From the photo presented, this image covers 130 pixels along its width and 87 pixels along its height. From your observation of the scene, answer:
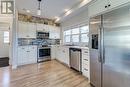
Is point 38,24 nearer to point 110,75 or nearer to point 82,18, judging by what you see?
point 82,18

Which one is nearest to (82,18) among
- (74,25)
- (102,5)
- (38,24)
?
(74,25)

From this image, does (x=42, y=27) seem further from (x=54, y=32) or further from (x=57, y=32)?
(x=57, y=32)

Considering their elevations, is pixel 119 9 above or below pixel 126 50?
above

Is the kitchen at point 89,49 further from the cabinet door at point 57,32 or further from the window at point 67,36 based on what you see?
the cabinet door at point 57,32

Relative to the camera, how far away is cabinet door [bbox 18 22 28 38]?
18.7ft

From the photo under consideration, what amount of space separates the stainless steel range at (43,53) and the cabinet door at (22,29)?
3.43ft

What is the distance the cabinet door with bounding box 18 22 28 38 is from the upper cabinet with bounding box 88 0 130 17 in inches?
148

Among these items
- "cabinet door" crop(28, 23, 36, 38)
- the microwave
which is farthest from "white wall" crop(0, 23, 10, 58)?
the microwave

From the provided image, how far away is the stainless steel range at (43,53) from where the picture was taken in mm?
6296

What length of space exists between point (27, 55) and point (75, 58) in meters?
2.63

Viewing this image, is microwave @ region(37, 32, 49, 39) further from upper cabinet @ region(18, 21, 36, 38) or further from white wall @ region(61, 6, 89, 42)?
white wall @ region(61, 6, 89, 42)

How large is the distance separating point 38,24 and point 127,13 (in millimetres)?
5302

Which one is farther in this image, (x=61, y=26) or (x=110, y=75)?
(x=61, y=26)

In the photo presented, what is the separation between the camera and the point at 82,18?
495cm
